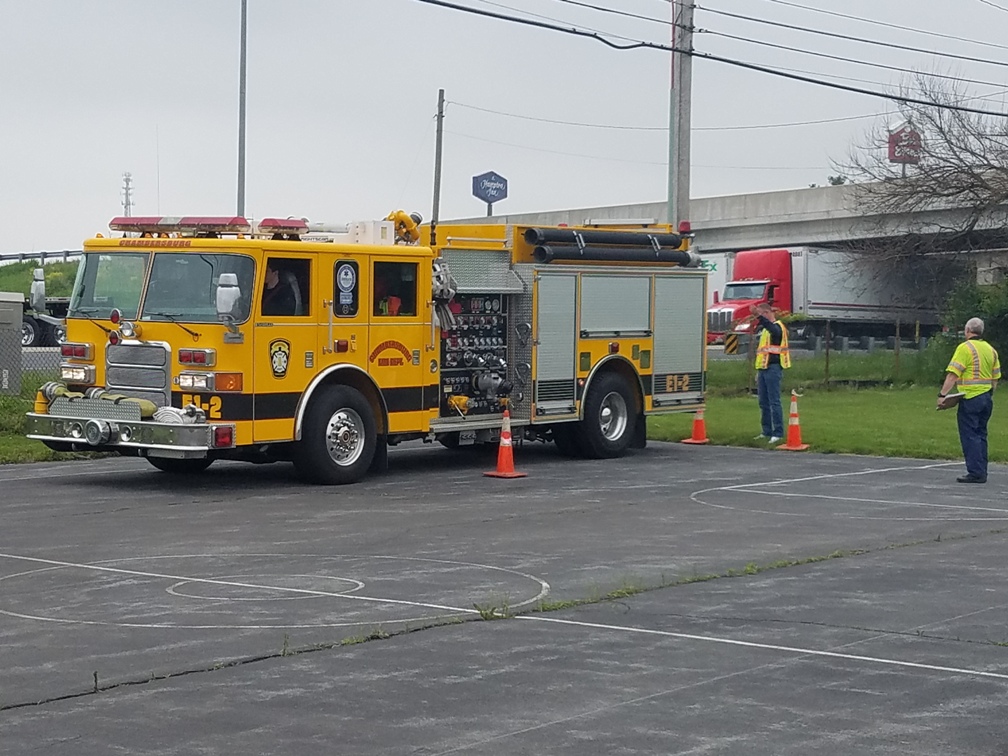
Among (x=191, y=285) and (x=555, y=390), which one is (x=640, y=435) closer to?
(x=555, y=390)

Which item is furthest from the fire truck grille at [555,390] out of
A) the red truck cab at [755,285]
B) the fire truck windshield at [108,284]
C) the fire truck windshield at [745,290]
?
the fire truck windshield at [745,290]

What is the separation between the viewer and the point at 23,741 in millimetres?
6180

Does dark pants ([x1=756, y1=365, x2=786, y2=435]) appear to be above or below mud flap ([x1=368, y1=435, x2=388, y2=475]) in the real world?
above

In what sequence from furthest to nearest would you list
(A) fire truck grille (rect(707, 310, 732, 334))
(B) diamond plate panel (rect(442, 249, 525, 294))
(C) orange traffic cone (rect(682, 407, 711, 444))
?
(A) fire truck grille (rect(707, 310, 732, 334)) < (C) orange traffic cone (rect(682, 407, 711, 444)) < (B) diamond plate panel (rect(442, 249, 525, 294))

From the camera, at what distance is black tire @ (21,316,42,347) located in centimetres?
3962

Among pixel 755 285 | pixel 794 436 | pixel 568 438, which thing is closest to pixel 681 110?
pixel 794 436

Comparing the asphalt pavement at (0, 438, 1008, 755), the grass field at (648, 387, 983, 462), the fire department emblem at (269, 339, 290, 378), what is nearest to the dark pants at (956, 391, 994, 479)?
the asphalt pavement at (0, 438, 1008, 755)

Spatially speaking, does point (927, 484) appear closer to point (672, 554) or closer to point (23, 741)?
point (672, 554)

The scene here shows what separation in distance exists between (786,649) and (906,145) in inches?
1355

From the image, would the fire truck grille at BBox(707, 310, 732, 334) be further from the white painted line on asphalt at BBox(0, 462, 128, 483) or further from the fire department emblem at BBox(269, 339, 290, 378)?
the fire department emblem at BBox(269, 339, 290, 378)

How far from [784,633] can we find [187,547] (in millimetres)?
4849

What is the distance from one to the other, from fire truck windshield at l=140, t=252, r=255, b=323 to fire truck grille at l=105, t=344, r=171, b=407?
0.34 m

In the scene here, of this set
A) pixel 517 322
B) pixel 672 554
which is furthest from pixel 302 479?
pixel 672 554

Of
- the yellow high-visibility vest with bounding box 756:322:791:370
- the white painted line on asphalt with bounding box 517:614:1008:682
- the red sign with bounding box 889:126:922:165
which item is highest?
the red sign with bounding box 889:126:922:165
